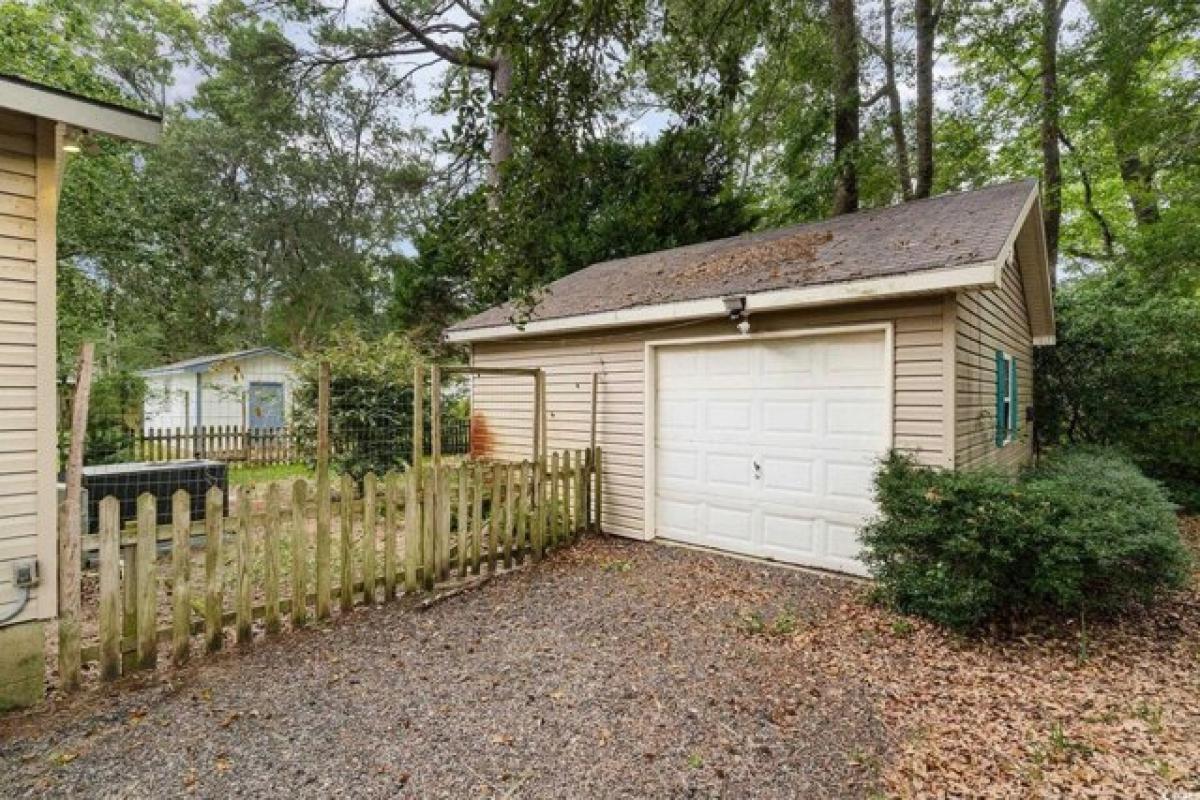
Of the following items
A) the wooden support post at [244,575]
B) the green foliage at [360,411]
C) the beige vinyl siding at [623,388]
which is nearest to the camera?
the wooden support post at [244,575]

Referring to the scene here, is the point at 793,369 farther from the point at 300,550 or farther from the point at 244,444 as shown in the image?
the point at 244,444

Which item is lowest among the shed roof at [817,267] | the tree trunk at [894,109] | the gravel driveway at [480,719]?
the gravel driveway at [480,719]

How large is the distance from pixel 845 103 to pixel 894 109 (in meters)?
1.64

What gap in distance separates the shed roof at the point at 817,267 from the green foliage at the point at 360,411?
156cm

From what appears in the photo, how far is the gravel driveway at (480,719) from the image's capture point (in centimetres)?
258

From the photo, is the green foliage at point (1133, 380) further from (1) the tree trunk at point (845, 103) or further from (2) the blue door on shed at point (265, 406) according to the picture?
(2) the blue door on shed at point (265, 406)

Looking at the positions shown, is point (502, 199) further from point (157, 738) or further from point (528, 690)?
point (157, 738)

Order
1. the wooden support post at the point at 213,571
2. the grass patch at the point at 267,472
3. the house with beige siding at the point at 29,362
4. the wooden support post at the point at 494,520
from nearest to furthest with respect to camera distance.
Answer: the house with beige siding at the point at 29,362
the wooden support post at the point at 213,571
the wooden support post at the point at 494,520
the grass patch at the point at 267,472

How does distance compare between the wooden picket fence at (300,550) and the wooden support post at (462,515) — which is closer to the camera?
the wooden picket fence at (300,550)

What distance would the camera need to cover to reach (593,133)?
4730 millimetres

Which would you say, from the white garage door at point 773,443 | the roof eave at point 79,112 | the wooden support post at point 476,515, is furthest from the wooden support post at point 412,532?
the white garage door at point 773,443

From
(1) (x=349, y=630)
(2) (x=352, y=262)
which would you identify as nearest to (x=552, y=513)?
(1) (x=349, y=630)

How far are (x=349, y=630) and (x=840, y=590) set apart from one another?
3955 millimetres

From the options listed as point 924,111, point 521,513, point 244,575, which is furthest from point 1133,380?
point 244,575
